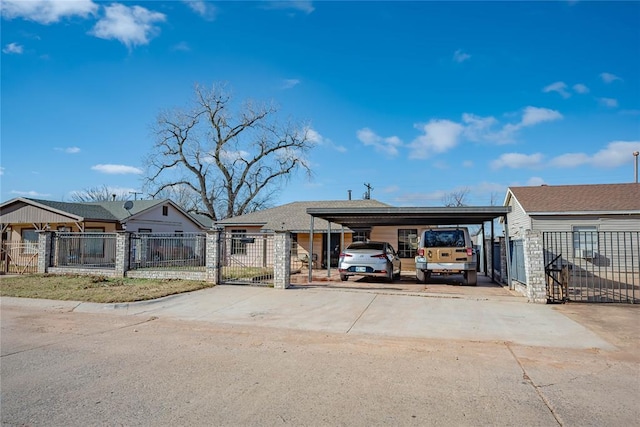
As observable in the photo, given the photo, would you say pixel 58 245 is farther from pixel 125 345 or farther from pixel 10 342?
pixel 125 345

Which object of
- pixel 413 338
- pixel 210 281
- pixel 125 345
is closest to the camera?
pixel 125 345

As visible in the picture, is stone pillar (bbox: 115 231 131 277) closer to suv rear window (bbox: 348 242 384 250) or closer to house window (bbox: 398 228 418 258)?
suv rear window (bbox: 348 242 384 250)

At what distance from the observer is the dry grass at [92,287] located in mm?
11352

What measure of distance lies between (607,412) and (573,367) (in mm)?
1602

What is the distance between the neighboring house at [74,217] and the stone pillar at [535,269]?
76.5ft

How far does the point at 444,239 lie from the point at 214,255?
26.4 feet

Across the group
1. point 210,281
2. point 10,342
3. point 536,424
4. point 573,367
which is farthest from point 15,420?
point 210,281

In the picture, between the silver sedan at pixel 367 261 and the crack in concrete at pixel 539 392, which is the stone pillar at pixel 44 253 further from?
the crack in concrete at pixel 539 392

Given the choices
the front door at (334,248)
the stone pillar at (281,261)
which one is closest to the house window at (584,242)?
the front door at (334,248)

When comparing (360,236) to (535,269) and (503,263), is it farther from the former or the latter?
(535,269)

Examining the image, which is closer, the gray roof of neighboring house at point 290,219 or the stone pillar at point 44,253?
the stone pillar at point 44,253

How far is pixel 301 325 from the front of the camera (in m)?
8.34

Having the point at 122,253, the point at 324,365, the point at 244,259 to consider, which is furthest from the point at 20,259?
the point at 324,365

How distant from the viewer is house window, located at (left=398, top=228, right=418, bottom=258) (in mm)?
22266
